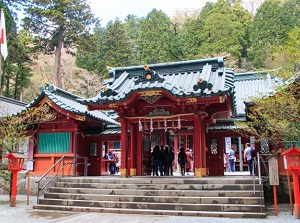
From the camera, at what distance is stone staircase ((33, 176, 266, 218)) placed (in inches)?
389

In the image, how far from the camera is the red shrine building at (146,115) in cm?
1259

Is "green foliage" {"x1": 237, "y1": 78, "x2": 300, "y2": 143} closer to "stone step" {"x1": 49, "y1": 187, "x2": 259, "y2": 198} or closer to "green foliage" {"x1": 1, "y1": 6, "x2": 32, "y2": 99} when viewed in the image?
"stone step" {"x1": 49, "y1": 187, "x2": 259, "y2": 198}

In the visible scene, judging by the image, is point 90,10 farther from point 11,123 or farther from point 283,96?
point 283,96

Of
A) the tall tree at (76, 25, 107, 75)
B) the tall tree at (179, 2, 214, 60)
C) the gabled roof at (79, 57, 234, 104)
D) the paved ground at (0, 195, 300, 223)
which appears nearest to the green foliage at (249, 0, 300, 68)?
the tall tree at (179, 2, 214, 60)

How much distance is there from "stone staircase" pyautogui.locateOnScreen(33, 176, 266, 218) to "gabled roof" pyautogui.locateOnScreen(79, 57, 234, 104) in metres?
3.28

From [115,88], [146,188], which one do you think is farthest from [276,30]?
[146,188]

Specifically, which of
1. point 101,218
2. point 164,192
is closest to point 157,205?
point 164,192

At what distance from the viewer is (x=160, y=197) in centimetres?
1077

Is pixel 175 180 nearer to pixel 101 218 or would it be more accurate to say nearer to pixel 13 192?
pixel 101 218

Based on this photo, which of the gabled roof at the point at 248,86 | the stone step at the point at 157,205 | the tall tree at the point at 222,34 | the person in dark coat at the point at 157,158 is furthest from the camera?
the tall tree at the point at 222,34

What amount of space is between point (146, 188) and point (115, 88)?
5.03 m

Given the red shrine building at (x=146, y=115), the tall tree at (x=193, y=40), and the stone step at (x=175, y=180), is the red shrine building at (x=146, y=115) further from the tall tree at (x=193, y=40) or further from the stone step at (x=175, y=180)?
the tall tree at (x=193, y=40)

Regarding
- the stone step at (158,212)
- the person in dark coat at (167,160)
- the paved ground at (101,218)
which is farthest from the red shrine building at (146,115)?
the paved ground at (101,218)

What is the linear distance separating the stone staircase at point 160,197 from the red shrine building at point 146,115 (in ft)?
4.97
